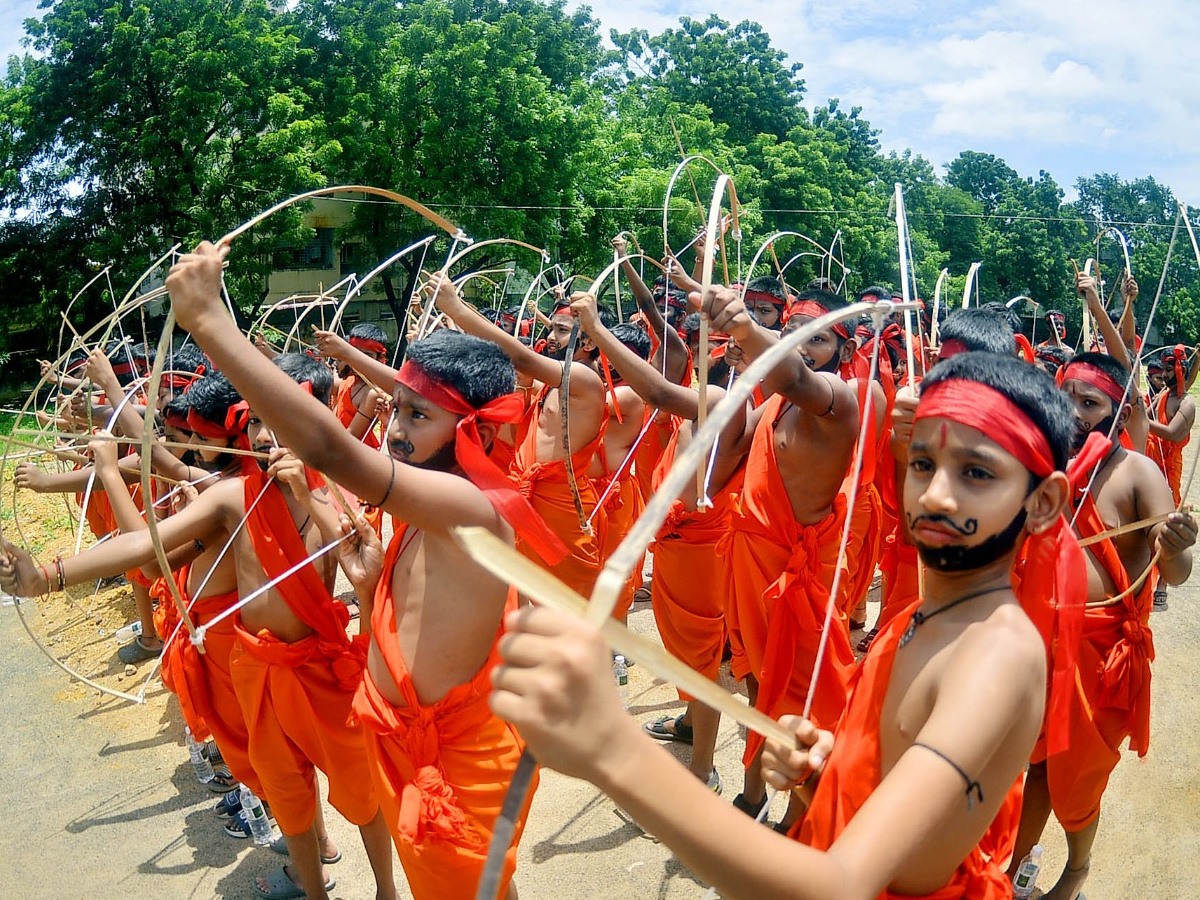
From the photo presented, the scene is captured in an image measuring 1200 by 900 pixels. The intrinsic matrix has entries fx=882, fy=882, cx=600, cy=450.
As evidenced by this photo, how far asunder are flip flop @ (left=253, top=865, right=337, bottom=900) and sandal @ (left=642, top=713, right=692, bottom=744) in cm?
212

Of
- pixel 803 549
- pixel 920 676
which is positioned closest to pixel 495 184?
pixel 803 549

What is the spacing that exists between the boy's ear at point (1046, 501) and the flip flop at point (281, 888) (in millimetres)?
3608

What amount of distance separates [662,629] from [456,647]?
282cm

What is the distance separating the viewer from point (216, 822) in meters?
4.75

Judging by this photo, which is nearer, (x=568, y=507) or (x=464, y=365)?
(x=464, y=365)

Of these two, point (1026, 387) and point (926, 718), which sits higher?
point (1026, 387)

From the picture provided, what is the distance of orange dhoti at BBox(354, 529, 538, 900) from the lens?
275 cm

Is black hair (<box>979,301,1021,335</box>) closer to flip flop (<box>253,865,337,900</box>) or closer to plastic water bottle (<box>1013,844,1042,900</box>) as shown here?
plastic water bottle (<box>1013,844,1042,900</box>)

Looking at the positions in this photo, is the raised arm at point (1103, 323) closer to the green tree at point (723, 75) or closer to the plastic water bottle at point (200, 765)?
the plastic water bottle at point (200, 765)

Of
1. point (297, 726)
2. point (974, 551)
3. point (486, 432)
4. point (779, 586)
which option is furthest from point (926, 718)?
point (297, 726)

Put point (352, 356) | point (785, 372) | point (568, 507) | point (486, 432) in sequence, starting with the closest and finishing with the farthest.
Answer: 1. point (486, 432)
2. point (785, 372)
3. point (352, 356)
4. point (568, 507)

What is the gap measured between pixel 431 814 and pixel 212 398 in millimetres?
2040

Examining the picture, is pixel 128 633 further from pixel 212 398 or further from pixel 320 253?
pixel 320 253

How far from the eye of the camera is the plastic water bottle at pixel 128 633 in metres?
7.16
